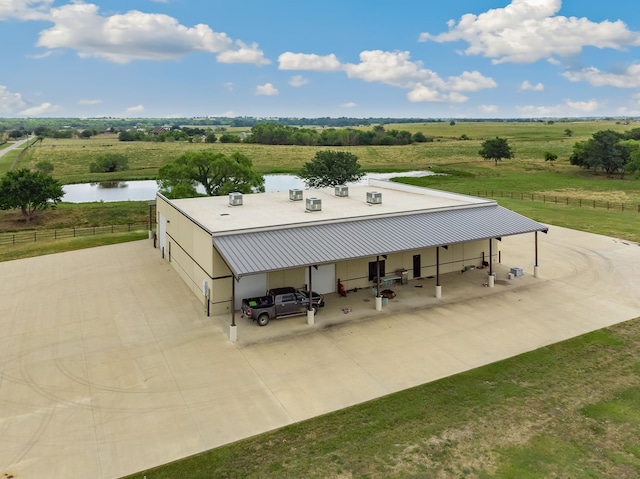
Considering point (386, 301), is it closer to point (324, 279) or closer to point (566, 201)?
point (324, 279)

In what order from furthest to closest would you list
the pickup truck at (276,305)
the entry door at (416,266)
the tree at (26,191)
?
the tree at (26,191) < the entry door at (416,266) < the pickup truck at (276,305)

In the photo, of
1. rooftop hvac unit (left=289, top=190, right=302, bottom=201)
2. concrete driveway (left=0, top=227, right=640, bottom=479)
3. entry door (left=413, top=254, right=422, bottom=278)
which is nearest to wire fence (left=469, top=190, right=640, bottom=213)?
concrete driveway (left=0, top=227, right=640, bottom=479)

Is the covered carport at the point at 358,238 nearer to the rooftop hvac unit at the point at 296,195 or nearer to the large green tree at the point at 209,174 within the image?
the rooftop hvac unit at the point at 296,195

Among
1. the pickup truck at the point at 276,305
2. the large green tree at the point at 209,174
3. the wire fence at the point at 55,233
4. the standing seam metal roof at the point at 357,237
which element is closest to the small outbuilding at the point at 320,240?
the standing seam metal roof at the point at 357,237

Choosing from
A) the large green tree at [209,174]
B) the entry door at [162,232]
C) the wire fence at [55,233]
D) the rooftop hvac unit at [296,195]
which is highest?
the large green tree at [209,174]

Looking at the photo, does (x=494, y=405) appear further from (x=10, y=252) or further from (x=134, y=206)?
(x=134, y=206)

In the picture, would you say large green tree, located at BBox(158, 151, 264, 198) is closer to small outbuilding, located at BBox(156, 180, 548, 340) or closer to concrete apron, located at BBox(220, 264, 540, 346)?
small outbuilding, located at BBox(156, 180, 548, 340)
